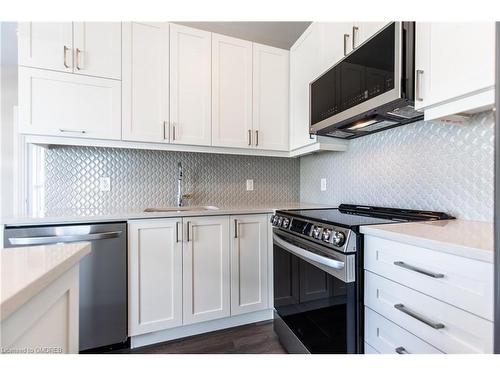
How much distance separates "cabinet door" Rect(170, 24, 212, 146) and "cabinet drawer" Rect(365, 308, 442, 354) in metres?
1.64

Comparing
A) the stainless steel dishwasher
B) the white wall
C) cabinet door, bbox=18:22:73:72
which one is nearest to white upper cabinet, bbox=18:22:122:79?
cabinet door, bbox=18:22:73:72

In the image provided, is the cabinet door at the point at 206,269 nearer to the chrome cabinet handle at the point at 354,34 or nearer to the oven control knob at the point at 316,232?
the oven control knob at the point at 316,232

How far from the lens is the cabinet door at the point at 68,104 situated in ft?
5.18

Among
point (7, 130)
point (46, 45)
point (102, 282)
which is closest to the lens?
point (102, 282)

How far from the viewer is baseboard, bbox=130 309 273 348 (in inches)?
65.4

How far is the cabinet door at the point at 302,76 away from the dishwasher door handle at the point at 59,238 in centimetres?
160

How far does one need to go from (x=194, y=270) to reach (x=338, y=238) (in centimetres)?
110

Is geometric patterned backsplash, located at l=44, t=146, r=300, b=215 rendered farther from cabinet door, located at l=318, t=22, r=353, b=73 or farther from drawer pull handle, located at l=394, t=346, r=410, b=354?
drawer pull handle, located at l=394, t=346, r=410, b=354

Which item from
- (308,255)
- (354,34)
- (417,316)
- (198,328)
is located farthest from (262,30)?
(198,328)

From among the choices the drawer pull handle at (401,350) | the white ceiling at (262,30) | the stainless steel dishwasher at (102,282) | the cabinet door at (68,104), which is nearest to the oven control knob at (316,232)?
the drawer pull handle at (401,350)

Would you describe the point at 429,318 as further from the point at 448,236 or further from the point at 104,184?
the point at 104,184

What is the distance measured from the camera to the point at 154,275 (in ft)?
5.35

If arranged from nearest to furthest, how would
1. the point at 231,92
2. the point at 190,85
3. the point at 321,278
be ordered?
the point at 321,278
the point at 190,85
the point at 231,92
